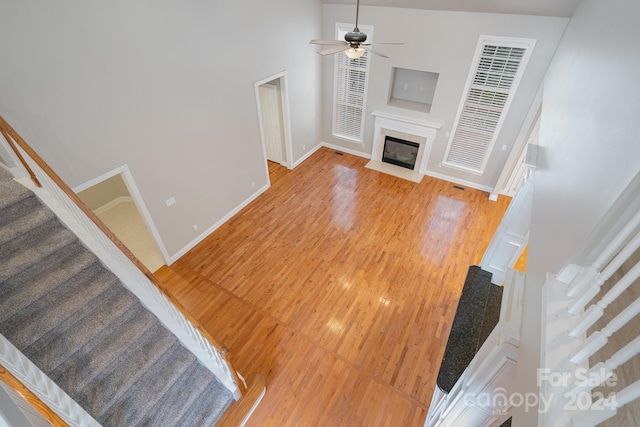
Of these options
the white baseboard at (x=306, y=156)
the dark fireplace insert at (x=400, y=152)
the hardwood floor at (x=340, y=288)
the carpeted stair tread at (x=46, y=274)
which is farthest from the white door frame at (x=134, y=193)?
the dark fireplace insert at (x=400, y=152)

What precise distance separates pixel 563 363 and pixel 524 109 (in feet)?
21.6

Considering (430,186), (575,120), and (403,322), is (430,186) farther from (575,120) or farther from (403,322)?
(575,120)

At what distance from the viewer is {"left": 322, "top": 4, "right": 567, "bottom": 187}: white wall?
534 cm

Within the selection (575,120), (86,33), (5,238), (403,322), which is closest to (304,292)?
(403,322)

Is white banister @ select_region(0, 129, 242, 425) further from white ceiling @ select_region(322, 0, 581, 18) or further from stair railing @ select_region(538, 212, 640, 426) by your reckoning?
white ceiling @ select_region(322, 0, 581, 18)

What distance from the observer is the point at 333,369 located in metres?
4.04

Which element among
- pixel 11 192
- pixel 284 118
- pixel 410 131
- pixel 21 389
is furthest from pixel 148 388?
pixel 410 131

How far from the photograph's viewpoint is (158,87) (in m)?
4.16

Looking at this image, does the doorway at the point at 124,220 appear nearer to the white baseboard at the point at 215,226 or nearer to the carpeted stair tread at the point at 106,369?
the white baseboard at the point at 215,226

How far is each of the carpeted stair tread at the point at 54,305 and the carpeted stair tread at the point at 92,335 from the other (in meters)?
0.05

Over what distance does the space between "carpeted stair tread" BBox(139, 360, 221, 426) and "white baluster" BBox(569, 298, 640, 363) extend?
3.39 m

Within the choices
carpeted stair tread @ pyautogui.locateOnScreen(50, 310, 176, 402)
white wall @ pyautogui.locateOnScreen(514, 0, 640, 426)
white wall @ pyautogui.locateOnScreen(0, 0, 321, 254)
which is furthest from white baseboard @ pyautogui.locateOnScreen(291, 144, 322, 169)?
white wall @ pyautogui.locateOnScreen(514, 0, 640, 426)

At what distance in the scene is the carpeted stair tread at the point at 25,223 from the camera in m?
2.64

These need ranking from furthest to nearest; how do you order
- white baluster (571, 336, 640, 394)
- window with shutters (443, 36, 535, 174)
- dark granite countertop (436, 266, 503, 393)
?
window with shutters (443, 36, 535, 174) < dark granite countertop (436, 266, 503, 393) < white baluster (571, 336, 640, 394)
